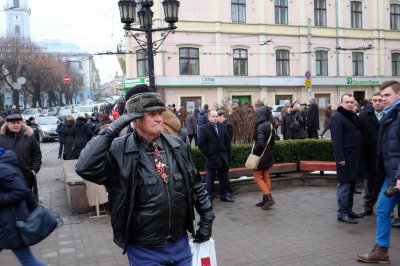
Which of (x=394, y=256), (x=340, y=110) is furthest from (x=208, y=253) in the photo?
(x=340, y=110)

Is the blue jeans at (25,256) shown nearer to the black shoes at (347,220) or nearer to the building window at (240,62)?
the black shoes at (347,220)

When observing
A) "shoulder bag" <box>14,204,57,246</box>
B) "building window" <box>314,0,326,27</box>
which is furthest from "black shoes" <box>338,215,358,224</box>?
"building window" <box>314,0,326,27</box>

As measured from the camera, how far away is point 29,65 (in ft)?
168

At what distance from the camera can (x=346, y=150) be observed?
670 centimetres

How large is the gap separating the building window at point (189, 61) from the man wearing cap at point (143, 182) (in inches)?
1166

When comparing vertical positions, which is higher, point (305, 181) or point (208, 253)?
point (208, 253)

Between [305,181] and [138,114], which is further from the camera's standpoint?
[305,181]

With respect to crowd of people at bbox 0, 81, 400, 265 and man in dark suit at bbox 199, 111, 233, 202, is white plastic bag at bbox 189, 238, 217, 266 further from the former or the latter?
man in dark suit at bbox 199, 111, 233, 202

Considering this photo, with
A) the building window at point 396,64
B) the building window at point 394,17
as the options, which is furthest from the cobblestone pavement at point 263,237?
the building window at point 394,17

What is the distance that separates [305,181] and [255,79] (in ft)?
82.8

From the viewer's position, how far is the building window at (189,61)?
32375 millimetres

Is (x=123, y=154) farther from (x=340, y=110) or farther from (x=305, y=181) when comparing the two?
(x=305, y=181)

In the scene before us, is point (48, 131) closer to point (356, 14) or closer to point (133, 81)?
point (133, 81)

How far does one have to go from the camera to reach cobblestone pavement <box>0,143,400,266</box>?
5.38 m
